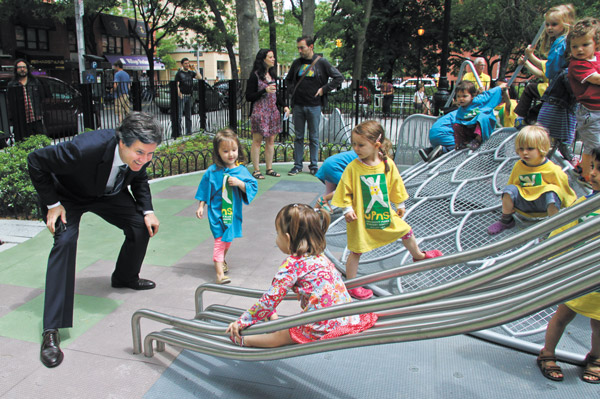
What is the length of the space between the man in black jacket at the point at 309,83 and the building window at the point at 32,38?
1317 inches

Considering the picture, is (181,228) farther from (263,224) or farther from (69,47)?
(69,47)

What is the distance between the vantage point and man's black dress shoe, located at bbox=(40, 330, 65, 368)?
2.94 meters

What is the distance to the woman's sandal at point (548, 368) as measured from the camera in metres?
2.72

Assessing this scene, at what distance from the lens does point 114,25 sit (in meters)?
40.9

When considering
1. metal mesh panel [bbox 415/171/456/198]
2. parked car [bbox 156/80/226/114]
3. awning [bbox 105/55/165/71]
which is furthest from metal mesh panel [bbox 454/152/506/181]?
awning [bbox 105/55/165/71]

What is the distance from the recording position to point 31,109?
908 centimetres

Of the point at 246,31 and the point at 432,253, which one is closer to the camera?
the point at 432,253

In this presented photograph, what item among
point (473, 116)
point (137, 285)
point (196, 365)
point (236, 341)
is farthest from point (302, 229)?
point (473, 116)

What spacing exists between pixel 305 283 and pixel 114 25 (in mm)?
44244

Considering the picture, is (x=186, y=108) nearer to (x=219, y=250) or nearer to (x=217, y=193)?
(x=217, y=193)

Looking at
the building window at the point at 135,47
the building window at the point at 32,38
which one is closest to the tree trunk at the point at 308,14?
the building window at the point at 32,38

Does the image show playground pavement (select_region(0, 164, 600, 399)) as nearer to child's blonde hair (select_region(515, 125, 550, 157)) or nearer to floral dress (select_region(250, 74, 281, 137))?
child's blonde hair (select_region(515, 125, 550, 157))

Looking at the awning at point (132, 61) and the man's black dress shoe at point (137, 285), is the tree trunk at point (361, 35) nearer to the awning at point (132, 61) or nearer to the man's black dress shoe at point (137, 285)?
the man's black dress shoe at point (137, 285)

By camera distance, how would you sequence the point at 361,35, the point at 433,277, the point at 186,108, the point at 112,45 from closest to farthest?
the point at 433,277 → the point at 186,108 → the point at 361,35 → the point at 112,45
